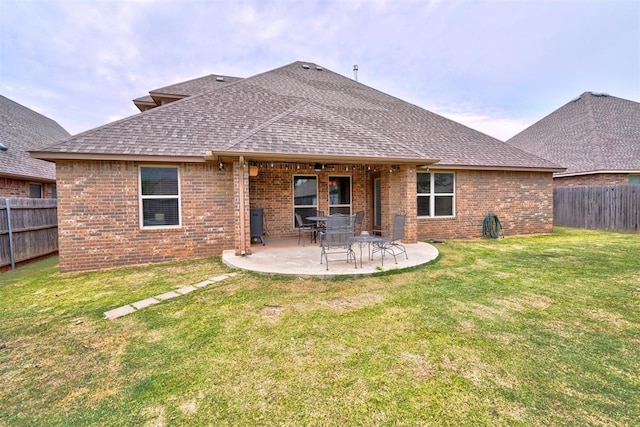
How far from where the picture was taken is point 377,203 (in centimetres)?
1109

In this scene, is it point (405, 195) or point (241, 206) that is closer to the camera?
point (241, 206)

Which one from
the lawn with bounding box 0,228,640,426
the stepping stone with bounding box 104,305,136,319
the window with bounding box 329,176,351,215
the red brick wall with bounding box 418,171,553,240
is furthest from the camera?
the window with bounding box 329,176,351,215

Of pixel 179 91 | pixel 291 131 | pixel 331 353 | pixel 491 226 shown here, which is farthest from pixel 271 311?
pixel 179 91

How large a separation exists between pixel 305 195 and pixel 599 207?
12.9m

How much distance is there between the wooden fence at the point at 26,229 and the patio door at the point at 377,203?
10.8m

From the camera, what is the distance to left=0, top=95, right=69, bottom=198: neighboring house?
36.0ft

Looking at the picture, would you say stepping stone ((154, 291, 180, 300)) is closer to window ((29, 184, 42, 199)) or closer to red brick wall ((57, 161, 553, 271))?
red brick wall ((57, 161, 553, 271))

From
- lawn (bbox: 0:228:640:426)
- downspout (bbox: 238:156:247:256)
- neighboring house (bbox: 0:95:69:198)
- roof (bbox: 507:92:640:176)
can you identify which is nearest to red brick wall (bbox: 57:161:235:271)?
downspout (bbox: 238:156:247:256)

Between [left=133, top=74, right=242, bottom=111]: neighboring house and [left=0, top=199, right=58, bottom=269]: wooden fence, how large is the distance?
5766mm

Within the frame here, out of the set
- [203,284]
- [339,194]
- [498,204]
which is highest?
[339,194]

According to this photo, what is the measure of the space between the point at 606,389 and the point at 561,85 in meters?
26.2

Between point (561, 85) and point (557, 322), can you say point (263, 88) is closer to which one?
point (557, 322)

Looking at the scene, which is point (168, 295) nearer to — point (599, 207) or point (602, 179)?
point (599, 207)

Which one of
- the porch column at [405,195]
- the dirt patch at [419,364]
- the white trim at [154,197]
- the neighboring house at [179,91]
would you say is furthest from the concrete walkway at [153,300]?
the neighboring house at [179,91]
